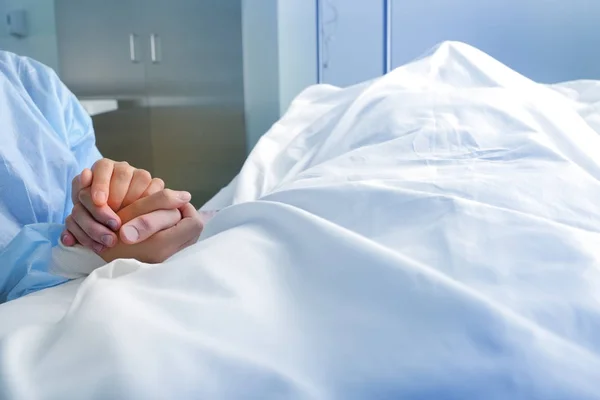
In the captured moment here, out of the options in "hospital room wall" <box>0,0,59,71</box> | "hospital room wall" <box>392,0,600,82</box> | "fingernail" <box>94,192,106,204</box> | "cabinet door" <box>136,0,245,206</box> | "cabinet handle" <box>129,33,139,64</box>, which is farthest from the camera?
Result: "cabinet handle" <box>129,33,139,64</box>

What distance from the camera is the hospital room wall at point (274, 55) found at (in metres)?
2.64

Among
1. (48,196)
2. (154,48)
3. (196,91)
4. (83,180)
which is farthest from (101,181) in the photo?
(154,48)

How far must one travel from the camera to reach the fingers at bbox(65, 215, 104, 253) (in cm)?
63

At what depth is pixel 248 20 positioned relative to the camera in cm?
265

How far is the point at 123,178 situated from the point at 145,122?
7.67 feet

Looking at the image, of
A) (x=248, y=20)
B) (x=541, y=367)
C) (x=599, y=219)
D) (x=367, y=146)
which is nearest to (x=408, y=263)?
(x=541, y=367)

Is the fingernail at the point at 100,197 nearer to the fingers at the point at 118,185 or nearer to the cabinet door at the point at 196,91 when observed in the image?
the fingers at the point at 118,185

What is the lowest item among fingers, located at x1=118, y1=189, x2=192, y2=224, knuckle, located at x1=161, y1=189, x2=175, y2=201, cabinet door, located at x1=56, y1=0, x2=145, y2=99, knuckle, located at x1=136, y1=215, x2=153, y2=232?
knuckle, located at x1=136, y1=215, x2=153, y2=232

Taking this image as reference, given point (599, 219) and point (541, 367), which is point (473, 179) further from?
point (541, 367)

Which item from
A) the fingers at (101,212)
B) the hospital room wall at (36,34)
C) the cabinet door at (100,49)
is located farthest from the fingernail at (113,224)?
the cabinet door at (100,49)

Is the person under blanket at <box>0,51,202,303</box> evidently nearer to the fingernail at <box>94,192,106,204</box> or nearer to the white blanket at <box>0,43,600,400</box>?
the fingernail at <box>94,192,106,204</box>

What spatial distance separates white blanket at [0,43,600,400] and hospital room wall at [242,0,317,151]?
2.21 meters

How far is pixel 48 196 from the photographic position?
821 mm

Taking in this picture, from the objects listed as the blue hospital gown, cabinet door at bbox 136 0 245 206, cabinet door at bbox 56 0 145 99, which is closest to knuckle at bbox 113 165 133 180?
the blue hospital gown
